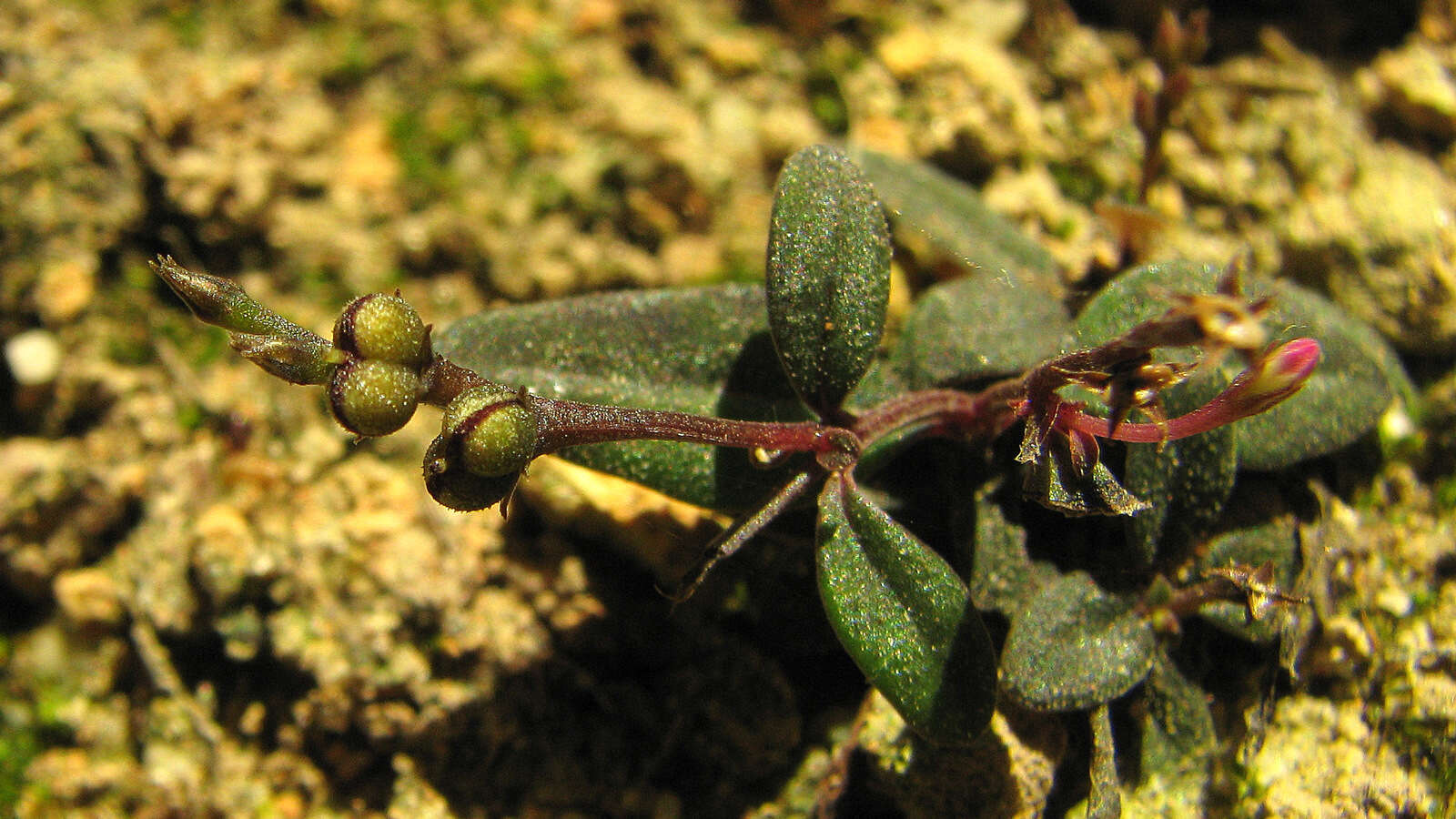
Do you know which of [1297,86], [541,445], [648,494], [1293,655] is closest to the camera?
[541,445]

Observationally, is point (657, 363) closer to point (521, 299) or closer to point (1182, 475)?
point (521, 299)

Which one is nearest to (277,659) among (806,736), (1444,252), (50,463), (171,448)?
(171,448)

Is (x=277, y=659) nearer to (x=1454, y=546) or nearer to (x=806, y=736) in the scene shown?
(x=806, y=736)

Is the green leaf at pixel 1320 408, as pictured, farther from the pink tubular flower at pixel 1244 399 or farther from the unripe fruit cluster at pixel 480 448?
the unripe fruit cluster at pixel 480 448

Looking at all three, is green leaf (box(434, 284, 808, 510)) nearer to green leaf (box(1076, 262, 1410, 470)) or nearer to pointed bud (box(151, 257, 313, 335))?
pointed bud (box(151, 257, 313, 335))

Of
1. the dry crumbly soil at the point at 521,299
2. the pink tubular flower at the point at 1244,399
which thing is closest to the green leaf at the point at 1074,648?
the dry crumbly soil at the point at 521,299

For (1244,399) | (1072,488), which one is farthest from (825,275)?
(1244,399)
